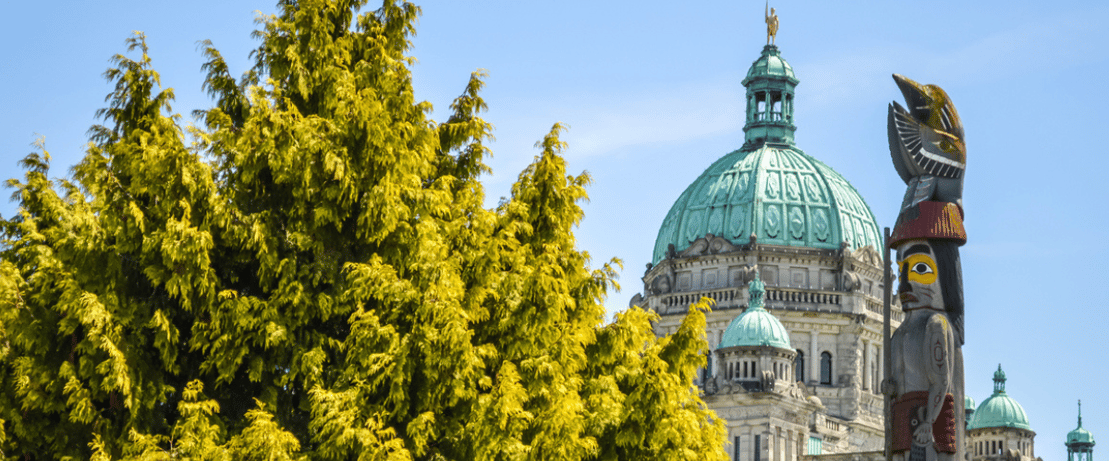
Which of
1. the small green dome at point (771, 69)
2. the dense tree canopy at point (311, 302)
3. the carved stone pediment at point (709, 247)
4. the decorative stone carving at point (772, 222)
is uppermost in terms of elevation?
the small green dome at point (771, 69)

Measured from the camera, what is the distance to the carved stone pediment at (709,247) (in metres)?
94.9

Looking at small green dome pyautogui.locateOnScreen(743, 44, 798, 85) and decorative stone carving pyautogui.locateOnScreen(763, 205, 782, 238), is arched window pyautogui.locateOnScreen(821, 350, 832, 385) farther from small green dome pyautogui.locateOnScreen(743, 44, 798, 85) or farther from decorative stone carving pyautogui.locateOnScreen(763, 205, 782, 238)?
small green dome pyautogui.locateOnScreen(743, 44, 798, 85)

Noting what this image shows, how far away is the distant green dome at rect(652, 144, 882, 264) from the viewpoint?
3775 inches

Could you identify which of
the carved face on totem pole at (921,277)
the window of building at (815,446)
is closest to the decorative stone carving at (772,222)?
the window of building at (815,446)

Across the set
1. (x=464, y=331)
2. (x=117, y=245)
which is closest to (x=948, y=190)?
(x=464, y=331)

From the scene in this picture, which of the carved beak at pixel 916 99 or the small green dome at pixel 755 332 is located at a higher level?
the small green dome at pixel 755 332

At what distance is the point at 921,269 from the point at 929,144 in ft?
7.40

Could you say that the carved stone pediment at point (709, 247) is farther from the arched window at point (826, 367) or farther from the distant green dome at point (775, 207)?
the arched window at point (826, 367)

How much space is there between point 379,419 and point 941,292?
10.1 m

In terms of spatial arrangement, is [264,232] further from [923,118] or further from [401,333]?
[923,118]

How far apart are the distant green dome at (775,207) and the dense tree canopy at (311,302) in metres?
68.4

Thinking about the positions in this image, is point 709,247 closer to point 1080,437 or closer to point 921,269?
point 1080,437

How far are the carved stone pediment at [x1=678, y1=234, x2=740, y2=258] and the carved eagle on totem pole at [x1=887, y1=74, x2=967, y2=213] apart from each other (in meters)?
65.0

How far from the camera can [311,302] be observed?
2605 centimetres
